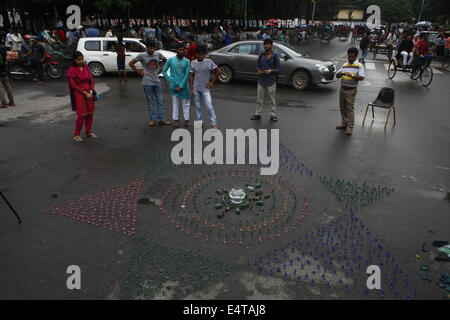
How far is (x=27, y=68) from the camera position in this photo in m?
13.1

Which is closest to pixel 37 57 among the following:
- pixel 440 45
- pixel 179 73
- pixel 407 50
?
pixel 179 73

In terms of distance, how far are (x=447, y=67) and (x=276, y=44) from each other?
13273mm

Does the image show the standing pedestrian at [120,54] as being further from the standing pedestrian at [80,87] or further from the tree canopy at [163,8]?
the tree canopy at [163,8]

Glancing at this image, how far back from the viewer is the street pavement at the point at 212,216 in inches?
126

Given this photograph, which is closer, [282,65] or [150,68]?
[150,68]

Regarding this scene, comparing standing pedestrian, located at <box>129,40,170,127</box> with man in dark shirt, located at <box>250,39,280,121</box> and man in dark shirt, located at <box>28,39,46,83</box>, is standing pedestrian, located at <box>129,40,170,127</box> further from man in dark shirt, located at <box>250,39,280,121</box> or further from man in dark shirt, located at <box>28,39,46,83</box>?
man in dark shirt, located at <box>28,39,46,83</box>

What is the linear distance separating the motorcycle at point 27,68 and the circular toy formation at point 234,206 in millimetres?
11244

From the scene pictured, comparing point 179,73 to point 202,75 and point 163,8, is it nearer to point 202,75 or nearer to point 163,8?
point 202,75

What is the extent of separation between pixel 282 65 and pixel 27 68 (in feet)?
33.3

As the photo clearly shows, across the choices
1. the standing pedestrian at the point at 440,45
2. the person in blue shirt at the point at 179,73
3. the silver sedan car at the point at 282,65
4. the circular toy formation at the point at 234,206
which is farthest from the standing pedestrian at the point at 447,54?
the circular toy formation at the point at 234,206

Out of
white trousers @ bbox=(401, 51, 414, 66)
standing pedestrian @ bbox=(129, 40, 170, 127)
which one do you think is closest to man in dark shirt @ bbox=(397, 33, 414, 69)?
white trousers @ bbox=(401, 51, 414, 66)

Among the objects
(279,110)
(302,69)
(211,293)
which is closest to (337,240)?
(211,293)

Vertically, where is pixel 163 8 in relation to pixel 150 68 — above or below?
above

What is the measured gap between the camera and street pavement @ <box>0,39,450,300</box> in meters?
3.21
